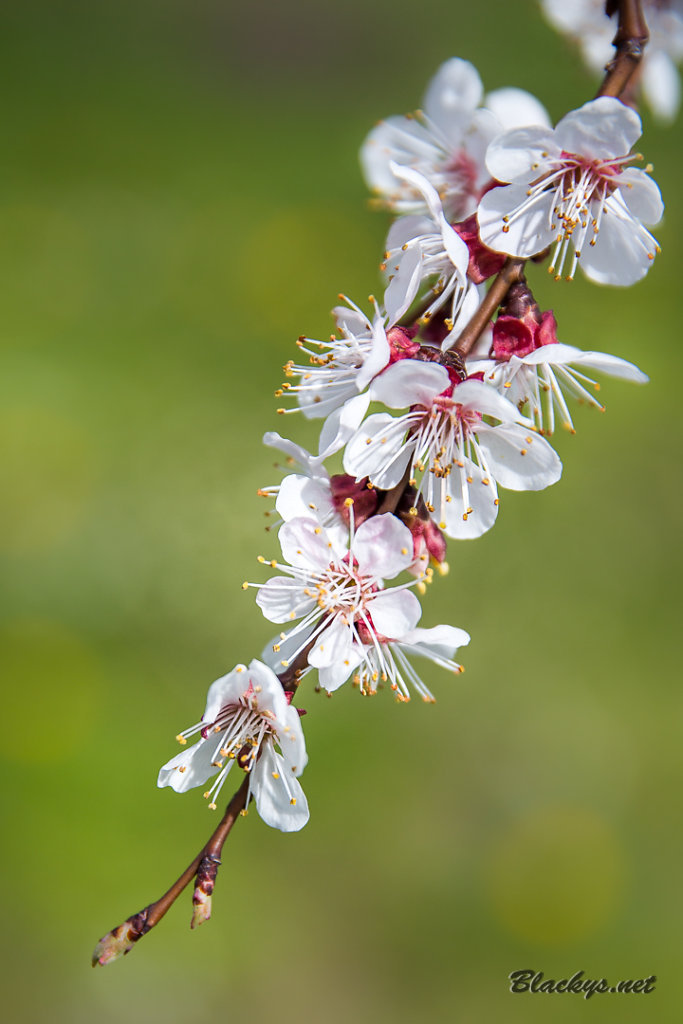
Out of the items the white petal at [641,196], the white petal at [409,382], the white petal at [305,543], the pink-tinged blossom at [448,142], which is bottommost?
the white petal at [305,543]

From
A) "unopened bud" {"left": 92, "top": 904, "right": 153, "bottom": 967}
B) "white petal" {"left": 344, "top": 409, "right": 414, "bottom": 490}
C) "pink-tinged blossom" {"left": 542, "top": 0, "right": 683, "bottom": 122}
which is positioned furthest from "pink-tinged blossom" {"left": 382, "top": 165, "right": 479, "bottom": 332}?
"pink-tinged blossom" {"left": 542, "top": 0, "right": 683, "bottom": 122}

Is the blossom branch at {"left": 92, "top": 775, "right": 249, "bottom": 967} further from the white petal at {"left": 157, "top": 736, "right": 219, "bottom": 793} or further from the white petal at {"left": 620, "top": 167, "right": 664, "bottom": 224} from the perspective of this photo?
the white petal at {"left": 620, "top": 167, "right": 664, "bottom": 224}

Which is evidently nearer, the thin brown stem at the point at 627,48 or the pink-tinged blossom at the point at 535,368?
the pink-tinged blossom at the point at 535,368

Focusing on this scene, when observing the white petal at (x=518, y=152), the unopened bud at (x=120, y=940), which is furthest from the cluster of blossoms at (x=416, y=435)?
the unopened bud at (x=120, y=940)

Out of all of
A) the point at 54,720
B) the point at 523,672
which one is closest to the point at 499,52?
the point at 523,672

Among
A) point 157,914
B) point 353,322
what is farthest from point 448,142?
point 157,914

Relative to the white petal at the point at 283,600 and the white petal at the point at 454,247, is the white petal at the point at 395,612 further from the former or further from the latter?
the white petal at the point at 454,247

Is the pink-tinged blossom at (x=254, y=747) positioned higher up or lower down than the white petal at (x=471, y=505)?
lower down
